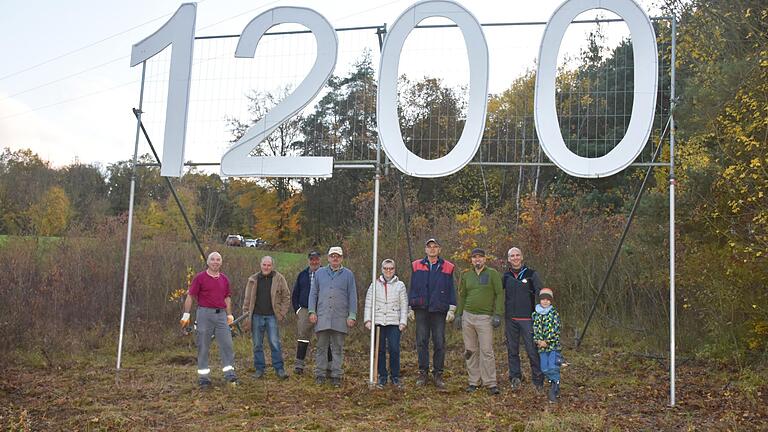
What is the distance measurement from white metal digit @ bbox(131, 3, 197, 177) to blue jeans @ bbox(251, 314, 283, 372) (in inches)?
80.1

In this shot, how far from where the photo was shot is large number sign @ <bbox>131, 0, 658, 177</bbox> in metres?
6.90

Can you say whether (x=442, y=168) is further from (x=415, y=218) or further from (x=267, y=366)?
(x=415, y=218)

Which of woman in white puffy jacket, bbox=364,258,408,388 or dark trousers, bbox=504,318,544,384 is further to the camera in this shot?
woman in white puffy jacket, bbox=364,258,408,388

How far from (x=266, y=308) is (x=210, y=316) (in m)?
0.79

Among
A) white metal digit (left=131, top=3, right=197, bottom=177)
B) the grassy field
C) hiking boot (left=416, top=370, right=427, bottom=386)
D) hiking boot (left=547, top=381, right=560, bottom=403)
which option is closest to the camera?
the grassy field

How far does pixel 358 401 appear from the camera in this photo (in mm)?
6957

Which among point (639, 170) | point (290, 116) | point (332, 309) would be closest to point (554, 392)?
point (332, 309)

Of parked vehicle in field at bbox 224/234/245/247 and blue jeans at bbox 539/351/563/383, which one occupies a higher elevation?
parked vehicle in field at bbox 224/234/245/247

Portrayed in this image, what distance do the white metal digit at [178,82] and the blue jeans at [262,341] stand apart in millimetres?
2034

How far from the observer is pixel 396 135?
7289mm

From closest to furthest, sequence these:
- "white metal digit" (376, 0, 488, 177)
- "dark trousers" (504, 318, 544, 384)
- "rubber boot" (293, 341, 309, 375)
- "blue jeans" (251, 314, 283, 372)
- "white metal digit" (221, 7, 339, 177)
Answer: "white metal digit" (376, 0, 488, 177) < "dark trousers" (504, 318, 544, 384) < "white metal digit" (221, 7, 339, 177) < "blue jeans" (251, 314, 283, 372) < "rubber boot" (293, 341, 309, 375)

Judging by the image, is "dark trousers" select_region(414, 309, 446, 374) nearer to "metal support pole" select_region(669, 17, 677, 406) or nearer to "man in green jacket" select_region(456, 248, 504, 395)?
"man in green jacket" select_region(456, 248, 504, 395)

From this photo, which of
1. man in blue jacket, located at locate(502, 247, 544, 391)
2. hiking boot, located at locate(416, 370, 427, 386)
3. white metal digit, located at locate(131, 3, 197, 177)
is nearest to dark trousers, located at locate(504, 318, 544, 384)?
man in blue jacket, located at locate(502, 247, 544, 391)

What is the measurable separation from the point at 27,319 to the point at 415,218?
28.1 feet
